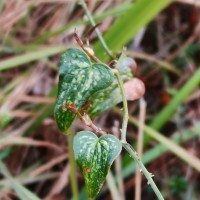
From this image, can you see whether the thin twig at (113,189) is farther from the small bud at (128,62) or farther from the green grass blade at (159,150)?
the small bud at (128,62)

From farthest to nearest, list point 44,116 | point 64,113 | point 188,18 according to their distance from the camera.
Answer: point 188,18, point 44,116, point 64,113

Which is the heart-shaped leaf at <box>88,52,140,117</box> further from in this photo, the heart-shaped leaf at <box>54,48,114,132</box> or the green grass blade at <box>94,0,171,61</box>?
the green grass blade at <box>94,0,171,61</box>

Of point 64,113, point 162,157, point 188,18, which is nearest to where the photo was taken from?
point 64,113

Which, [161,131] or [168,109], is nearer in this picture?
[168,109]

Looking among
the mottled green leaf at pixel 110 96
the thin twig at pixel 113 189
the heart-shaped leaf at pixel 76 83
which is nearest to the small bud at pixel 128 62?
the mottled green leaf at pixel 110 96

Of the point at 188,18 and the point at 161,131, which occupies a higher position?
the point at 188,18

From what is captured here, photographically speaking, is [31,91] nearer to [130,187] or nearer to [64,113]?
[130,187]

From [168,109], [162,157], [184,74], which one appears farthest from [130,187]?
[184,74]
